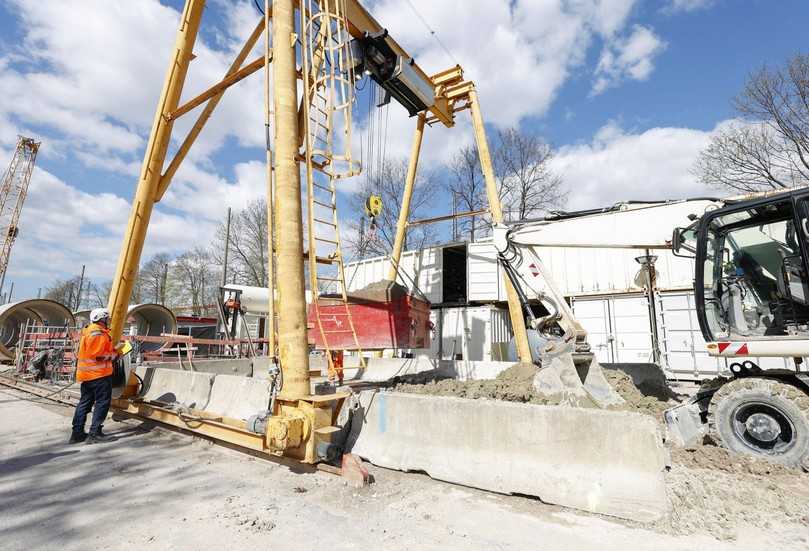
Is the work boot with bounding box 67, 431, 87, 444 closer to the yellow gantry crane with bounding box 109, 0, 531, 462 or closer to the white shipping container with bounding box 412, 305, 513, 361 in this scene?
the yellow gantry crane with bounding box 109, 0, 531, 462

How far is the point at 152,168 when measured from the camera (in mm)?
6461

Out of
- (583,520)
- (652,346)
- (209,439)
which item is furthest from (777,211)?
(652,346)

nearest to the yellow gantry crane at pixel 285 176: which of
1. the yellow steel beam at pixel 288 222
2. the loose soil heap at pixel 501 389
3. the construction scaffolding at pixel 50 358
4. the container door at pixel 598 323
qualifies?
the yellow steel beam at pixel 288 222

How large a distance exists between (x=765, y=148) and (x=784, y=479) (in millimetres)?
20672

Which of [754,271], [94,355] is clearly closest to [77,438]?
[94,355]

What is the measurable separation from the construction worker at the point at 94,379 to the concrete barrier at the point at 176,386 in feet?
3.61

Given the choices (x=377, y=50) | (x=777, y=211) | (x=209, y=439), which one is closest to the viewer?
(x=777, y=211)

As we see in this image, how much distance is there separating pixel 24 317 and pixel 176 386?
1415 cm

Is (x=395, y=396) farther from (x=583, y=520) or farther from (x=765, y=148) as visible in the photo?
(x=765, y=148)

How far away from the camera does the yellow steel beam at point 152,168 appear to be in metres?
6.37

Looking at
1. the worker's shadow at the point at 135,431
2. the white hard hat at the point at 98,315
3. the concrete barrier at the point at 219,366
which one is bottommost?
the worker's shadow at the point at 135,431

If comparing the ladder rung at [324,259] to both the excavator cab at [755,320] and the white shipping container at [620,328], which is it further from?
the white shipping container at [620,328]

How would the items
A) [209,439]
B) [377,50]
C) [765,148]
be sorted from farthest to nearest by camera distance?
[765,148] < [377,50] < [209,439]

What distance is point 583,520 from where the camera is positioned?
3111mm
